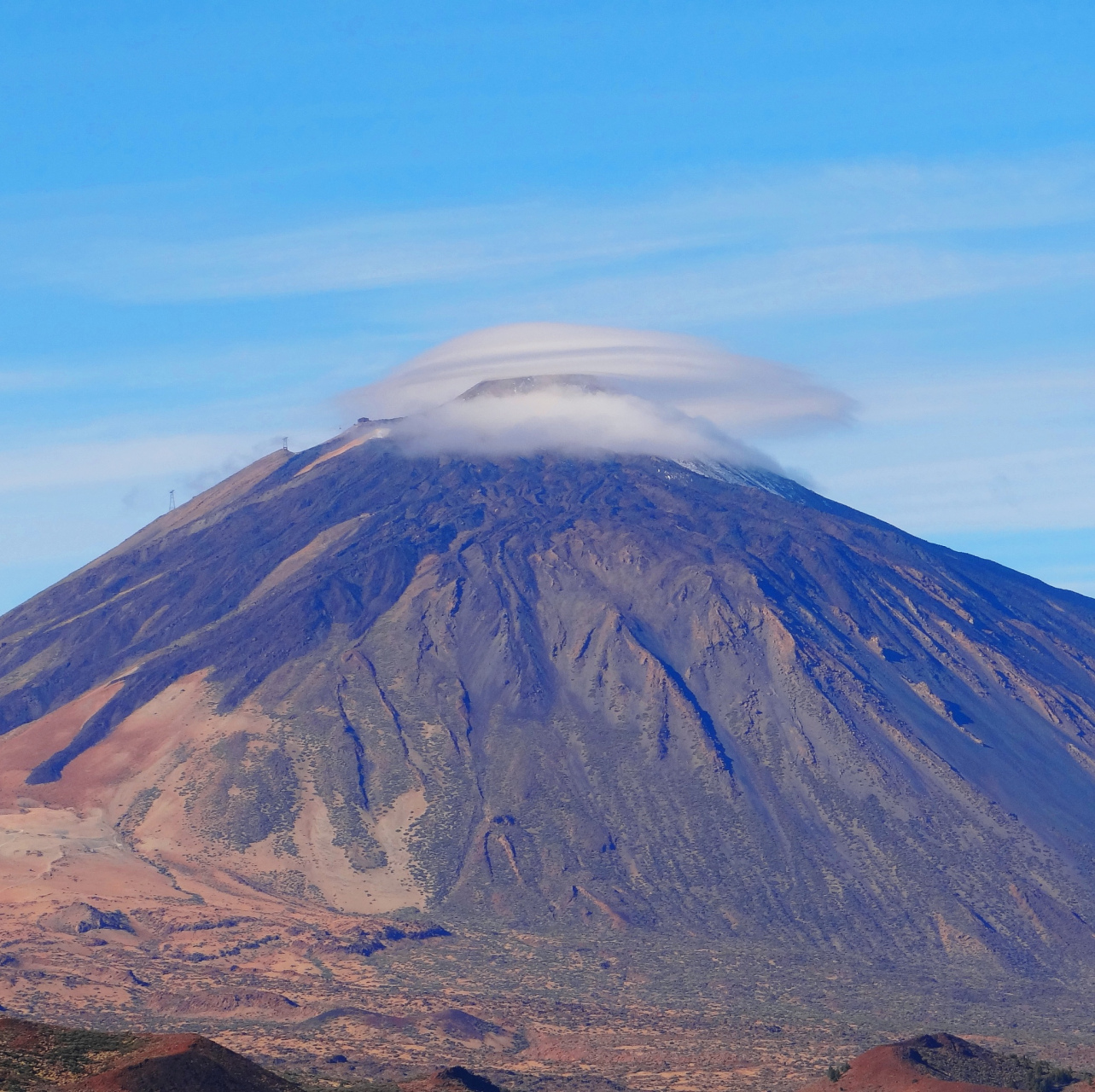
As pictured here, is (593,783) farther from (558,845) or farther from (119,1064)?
(119,1064)

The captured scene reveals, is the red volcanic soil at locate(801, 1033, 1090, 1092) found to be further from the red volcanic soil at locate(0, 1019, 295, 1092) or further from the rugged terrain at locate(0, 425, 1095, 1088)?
the red volcanic soil at locate(0, 1019, 295, 1092)

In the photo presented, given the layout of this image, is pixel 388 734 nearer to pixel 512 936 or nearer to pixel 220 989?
pixel 512 936

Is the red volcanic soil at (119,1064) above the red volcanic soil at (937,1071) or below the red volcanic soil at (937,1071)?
above

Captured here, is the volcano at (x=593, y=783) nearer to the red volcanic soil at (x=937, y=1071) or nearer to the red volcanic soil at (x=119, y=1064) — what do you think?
the red volcanic soil at (x=937, y=1071)

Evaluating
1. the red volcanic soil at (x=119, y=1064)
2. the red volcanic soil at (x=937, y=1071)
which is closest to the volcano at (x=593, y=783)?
the red volcanic soil at (x=937, y=1071)

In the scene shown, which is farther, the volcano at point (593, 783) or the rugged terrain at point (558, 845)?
the volcano at point (593, 783)

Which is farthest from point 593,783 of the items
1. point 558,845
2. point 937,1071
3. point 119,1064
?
point 119,1064

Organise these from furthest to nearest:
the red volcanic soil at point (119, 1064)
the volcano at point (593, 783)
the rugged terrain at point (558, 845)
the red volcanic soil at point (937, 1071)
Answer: the volcano at point (593, 783)
the rugged terrain at point (558, 845)
the red volcanic soil at point (937, 1071)
the red volcanic soil at point (119, 1064)
